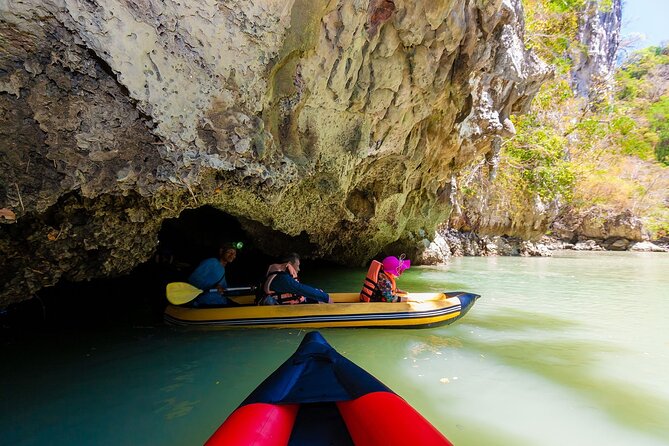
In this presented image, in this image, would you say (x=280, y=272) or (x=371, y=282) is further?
(x=371, y=282)

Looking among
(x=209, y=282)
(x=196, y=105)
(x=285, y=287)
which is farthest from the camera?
(x=209, y=282)

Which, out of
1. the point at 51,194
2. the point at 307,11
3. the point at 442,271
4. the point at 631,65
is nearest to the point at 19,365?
the point at 51,194

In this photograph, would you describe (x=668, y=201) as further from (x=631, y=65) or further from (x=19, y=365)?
(x=19, y=365)

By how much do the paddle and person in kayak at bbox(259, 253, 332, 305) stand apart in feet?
3.17

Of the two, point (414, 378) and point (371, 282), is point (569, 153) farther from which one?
point (414, 378)

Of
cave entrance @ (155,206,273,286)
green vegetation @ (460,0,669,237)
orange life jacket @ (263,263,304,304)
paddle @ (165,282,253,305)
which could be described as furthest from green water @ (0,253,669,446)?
green vegetation @ (460,0,669,237)

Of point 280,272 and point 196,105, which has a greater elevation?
point 196,105

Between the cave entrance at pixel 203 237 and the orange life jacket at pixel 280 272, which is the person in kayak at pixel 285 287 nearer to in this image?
the orange life jacket at pixel 280 272

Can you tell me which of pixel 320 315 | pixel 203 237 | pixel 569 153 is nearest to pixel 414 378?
pixel 320 315

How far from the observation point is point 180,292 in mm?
5355

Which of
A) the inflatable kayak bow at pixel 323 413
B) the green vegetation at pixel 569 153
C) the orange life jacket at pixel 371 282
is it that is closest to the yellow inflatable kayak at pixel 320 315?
the orange life jacket at pixel 371 282

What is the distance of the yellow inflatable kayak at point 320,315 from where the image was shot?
5.09m

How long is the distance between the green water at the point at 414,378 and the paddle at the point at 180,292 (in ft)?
1.46

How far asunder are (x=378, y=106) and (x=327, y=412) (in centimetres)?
446
